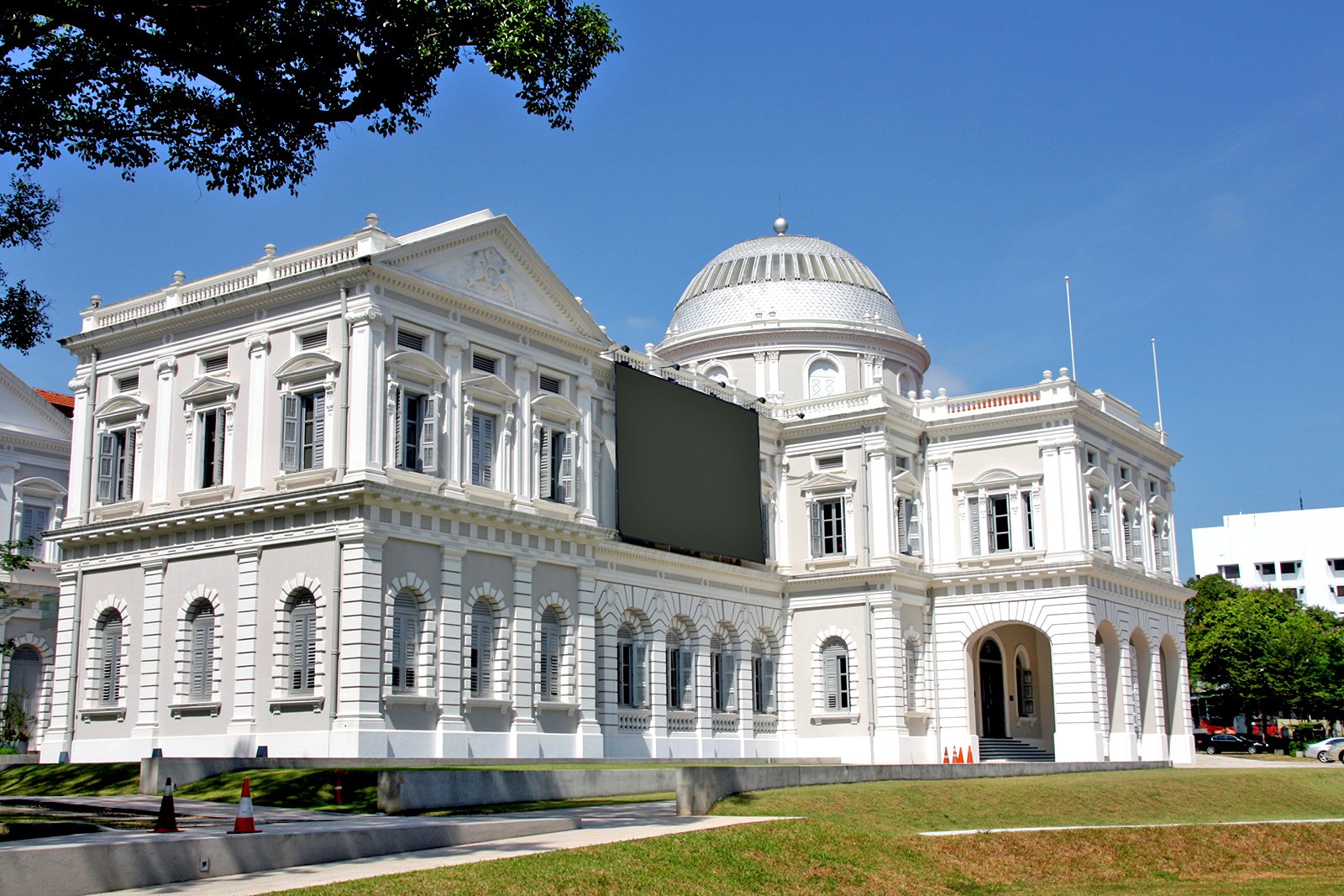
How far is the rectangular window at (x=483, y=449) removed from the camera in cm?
3953

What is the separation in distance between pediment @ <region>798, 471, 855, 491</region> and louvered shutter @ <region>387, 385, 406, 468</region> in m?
19.7

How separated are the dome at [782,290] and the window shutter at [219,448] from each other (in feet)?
87.5

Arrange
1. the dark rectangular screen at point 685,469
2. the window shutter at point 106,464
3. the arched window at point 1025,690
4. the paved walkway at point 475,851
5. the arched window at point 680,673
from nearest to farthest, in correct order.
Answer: the paved walkway at point 475,851 → the window shutter at point 106,464 → the dark rectangular screen at point 685,469 → the arched window at point 680,673 → the arched window at point 1025,690

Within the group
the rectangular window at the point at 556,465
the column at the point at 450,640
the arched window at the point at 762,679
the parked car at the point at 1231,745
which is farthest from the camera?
the parked car at the point at 1231,745

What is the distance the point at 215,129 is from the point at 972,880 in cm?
1679

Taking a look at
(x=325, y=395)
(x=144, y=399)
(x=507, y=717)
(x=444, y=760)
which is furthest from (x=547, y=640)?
(x=144, y=399)

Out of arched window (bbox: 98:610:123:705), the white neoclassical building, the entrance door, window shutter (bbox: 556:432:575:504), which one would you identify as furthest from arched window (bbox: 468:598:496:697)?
the entrance door

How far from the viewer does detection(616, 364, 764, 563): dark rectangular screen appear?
4566 cm

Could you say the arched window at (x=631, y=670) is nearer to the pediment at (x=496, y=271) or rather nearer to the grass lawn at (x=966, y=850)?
the pediment at (x=496, y=271)

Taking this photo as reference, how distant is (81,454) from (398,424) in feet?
35.0

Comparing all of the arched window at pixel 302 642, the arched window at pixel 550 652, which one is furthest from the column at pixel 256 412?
the arched window at pixel 550 652

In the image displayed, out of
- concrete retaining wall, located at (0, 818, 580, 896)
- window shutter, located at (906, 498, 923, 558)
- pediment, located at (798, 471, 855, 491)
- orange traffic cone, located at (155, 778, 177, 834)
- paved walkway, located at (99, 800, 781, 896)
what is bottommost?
paved walkway, located at (99, 800, 781, 896)

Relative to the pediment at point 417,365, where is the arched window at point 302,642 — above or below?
below

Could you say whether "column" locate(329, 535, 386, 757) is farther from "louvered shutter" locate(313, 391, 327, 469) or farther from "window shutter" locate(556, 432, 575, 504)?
"window shutter" locate(556, 432, 575, 504)
